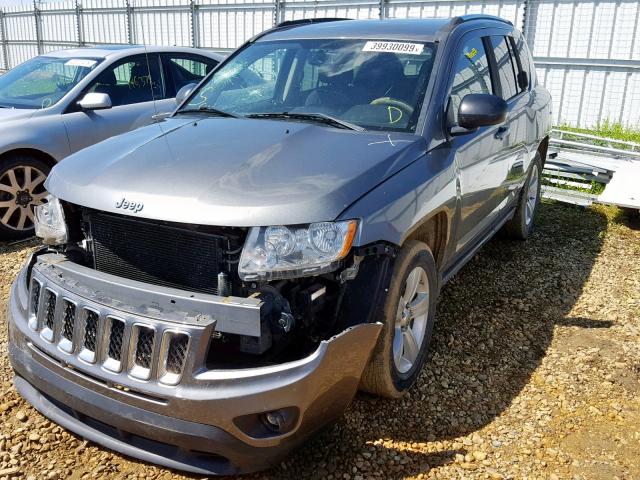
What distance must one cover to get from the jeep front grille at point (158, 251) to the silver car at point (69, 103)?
3.18 m

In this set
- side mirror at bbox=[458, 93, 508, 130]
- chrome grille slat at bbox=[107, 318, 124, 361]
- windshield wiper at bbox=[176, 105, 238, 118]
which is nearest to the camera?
chrome grille slat at bbox=[107, 318, 124, 361]

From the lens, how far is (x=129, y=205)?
2510 millimetres

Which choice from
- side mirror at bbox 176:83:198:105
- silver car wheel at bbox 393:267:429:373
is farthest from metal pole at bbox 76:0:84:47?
silver car wheel at bbox 393:267:429:373

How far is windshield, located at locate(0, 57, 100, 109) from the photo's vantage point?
19.4 feet

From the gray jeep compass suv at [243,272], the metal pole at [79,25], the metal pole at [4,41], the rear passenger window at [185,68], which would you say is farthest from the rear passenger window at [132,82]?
the metal pole at [4,41]

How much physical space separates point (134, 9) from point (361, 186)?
16431 millimetres

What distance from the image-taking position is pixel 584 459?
2795 mm

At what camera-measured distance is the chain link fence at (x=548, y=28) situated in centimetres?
995

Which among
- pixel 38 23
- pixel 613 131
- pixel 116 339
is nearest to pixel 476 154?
pixel 116 339

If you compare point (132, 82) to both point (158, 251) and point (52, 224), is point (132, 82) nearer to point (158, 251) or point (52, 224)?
point (52, 224)

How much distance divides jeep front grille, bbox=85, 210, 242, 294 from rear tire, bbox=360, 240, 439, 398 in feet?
2.53

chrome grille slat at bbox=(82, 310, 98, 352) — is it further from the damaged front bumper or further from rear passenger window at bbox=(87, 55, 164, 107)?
rear passenger window at bbox=(87, 55, 164, 107)

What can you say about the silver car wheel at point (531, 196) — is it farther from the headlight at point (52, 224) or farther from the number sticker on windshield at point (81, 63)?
the number sticker on windshield at point (81, 63)

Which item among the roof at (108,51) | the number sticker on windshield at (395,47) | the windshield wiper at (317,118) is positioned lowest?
the windshield wiper at (317,118)
